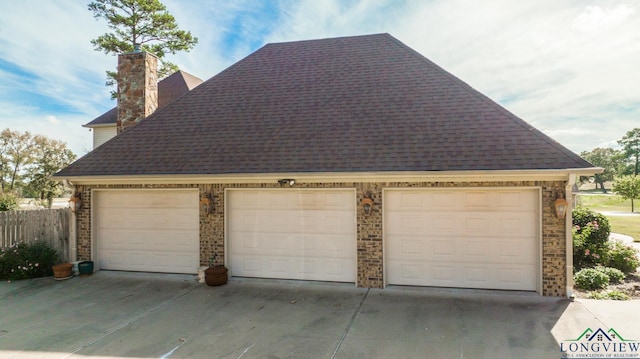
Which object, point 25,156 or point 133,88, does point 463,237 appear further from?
point 25,156

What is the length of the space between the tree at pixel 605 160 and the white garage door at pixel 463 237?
67.5 meters

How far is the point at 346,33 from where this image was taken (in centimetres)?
1135

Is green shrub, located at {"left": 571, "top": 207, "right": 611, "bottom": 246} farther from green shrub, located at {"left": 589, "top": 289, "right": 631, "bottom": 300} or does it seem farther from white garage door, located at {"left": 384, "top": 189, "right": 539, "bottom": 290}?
white garage door, located at {"left": 384, "top": 189, "right": 539, "bottom": 290}

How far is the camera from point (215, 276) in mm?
7523

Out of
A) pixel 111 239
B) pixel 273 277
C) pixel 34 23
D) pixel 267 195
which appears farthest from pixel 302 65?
pixel 34 23

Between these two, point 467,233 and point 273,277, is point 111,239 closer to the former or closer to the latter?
point 273,277

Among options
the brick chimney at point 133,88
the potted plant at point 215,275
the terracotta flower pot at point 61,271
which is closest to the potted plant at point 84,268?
the terracotta flower pot at point 61,271

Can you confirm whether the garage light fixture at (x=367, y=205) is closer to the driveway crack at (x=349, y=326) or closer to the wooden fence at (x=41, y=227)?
the driveway crack at (x=349, y=326)

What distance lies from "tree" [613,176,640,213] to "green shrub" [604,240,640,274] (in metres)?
17.7

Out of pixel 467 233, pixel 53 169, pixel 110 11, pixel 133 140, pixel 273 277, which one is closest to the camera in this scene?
pixel 467 233

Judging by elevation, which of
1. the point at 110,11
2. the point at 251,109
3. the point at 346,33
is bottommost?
the point at 251,109

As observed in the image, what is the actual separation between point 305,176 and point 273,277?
246cm

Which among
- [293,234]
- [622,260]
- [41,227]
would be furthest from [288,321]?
[622,260]

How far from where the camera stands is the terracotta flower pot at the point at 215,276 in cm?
753
